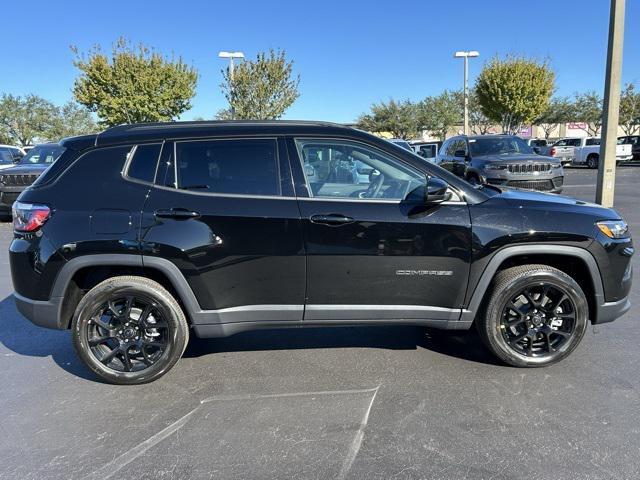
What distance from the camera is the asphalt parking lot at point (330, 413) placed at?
2516 mm

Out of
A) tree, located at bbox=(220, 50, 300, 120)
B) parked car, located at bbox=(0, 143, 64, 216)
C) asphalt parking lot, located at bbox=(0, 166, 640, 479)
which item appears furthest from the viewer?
tree, located at bbox=(220, 50, 300, 120)

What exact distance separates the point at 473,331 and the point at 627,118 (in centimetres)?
4777

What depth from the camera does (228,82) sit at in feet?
64.0

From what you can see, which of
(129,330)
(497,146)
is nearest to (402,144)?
(497,146)

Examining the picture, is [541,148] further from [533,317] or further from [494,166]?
[533,317]

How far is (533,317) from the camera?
11.4 ft

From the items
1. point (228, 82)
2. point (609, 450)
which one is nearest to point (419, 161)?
point (609, 450)

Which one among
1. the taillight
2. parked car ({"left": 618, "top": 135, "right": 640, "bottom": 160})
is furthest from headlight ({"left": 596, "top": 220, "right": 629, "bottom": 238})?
A: parked car ({"left": 618, "top": 135, "right": 640, "bottom": 160})

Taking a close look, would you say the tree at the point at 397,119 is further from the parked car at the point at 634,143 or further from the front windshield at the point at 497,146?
the front windshield at the point at 497,146

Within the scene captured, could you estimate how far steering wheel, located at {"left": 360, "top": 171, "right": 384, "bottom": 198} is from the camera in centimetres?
335

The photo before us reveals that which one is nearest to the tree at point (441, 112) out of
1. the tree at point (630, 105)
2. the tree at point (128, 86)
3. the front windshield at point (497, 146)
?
the tree at point (630, 105)

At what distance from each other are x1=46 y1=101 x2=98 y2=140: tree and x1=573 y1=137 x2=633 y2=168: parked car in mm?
50766

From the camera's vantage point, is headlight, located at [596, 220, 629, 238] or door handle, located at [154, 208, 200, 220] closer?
door handle, located at [154, 208, 200, 220]

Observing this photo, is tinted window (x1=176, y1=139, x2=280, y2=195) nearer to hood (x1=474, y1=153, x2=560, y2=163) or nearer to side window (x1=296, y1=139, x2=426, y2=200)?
side window (x1=296, y1=139, x2=426, y2=200)
